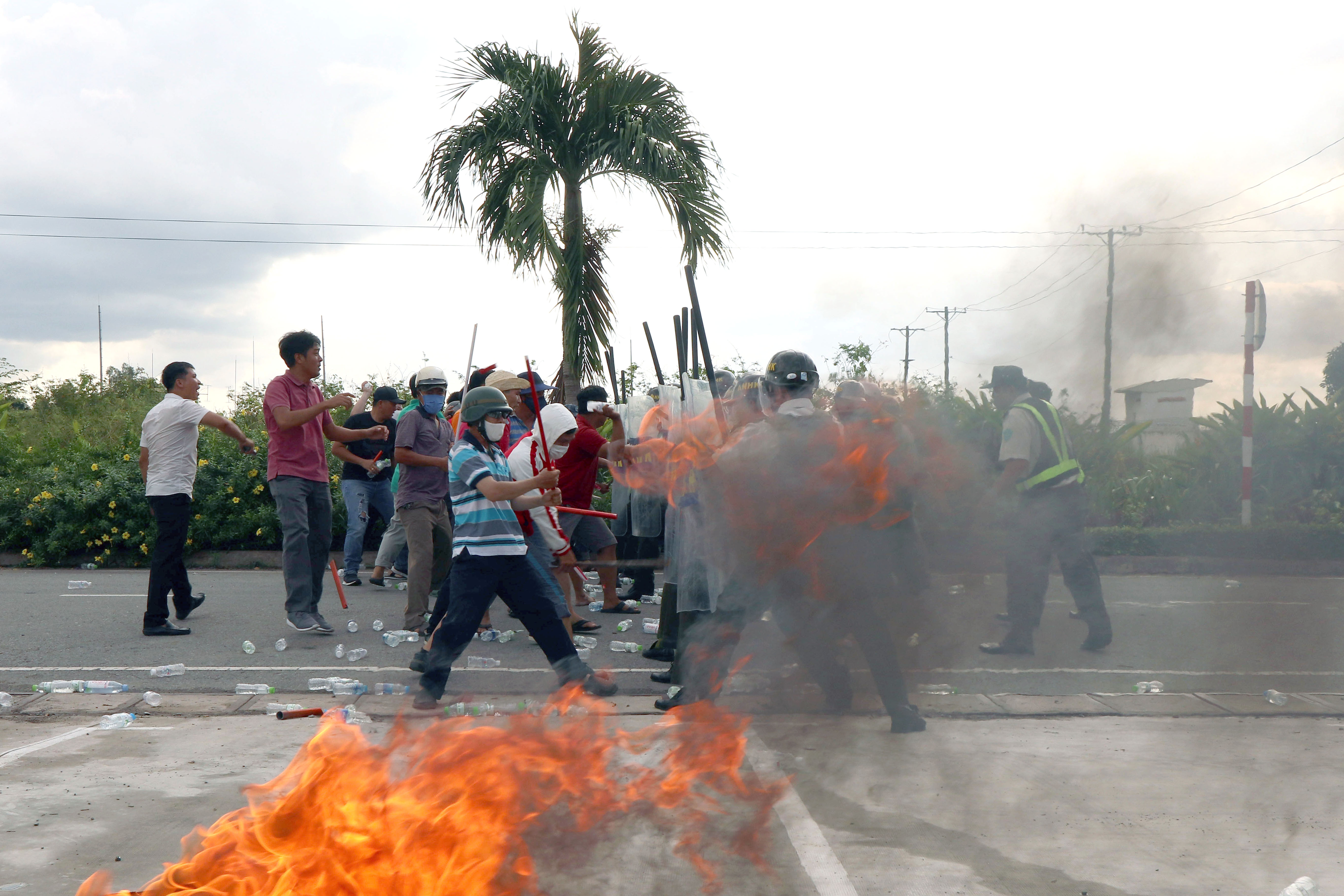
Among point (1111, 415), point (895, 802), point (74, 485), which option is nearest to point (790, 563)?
point (895, 802)

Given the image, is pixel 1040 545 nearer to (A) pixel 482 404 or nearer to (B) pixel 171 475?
(A) pixel 482 404

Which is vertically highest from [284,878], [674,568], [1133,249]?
[1133,249]

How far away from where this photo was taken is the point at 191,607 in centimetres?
692

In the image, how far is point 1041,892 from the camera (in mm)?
2846

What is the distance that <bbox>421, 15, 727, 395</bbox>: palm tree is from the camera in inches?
440

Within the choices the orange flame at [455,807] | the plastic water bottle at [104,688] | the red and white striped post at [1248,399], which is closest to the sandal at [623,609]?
the plastic water bottle at [104,688]

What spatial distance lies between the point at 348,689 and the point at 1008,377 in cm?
365

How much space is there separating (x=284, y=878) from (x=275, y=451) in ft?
14.5

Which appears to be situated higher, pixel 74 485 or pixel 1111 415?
pixel 1111 415

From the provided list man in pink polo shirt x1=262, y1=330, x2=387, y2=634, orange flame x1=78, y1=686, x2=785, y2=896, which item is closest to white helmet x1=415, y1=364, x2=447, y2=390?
man in pink polo shirt x1=262, y1=330, x2=387, y2=634

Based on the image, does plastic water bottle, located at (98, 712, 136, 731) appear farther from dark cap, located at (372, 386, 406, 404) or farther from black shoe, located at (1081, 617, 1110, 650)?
black shoe, located at (1081, 617, 1110, 650)

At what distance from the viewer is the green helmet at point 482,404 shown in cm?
473

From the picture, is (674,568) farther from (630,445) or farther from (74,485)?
(74,485)

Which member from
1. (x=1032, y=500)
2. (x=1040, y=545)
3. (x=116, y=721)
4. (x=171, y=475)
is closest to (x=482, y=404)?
(x=116, y=721)
